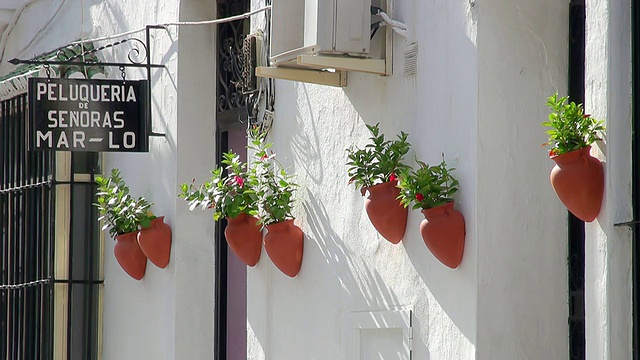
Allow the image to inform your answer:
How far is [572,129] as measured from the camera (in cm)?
568

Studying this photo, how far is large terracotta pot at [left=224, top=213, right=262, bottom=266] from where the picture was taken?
856 cm

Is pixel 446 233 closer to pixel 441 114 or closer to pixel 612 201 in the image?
pixel 441 114

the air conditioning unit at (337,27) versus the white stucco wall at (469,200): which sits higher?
the air conditioning unit at (337,27)

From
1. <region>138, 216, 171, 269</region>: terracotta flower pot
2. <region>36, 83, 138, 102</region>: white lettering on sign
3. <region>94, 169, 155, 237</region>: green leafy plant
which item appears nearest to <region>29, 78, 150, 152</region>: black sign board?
<region>36, 83, 138, 102</region>: white lettering on sign

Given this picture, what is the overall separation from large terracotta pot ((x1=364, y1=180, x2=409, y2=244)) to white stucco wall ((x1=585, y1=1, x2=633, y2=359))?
1.63 meters

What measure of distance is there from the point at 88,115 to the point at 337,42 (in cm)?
285

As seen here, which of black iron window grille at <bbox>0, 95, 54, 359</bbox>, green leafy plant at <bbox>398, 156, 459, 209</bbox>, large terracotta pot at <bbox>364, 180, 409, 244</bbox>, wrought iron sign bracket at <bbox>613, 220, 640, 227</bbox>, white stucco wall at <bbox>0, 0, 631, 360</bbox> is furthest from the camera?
black iron window grille at <bbox>0, 95, 54, 359</bbox>

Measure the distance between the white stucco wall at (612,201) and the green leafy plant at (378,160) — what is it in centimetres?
164

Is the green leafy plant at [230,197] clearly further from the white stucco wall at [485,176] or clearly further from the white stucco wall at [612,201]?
the white stucco wall at [612,201]

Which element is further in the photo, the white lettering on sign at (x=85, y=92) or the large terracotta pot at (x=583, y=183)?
the white lettering on sign at (x=85, y=92)

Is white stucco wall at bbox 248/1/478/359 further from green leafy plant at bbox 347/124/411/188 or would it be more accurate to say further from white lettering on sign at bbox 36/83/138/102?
white lettering on sign at bbox 36/83/138/102

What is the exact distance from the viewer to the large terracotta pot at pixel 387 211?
279 inches

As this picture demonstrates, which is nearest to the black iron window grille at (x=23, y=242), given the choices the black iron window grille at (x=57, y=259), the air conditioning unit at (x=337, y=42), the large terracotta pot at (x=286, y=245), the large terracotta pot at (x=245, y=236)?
the black iron window grille at (x=57, y=259)

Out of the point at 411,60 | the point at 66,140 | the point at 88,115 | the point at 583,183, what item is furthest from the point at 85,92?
the point at 583,183
